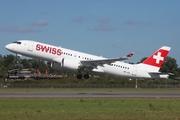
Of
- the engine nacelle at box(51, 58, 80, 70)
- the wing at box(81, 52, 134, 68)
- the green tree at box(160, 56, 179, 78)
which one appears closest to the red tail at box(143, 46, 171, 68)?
the wing at box(81, 52, 134, 68)

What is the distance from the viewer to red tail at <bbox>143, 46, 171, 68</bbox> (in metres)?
61.4

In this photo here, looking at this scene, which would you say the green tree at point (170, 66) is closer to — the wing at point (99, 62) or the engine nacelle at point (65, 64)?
the wing at point (99, 62)

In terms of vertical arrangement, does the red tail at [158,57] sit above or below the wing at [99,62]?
above

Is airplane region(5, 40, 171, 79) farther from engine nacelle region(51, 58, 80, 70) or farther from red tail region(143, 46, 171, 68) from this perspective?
red tail region(143, 46, 171, 68)

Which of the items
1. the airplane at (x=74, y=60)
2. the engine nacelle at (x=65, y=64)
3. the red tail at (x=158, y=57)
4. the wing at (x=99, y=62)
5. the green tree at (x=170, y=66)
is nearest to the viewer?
the airplane at (x=74, y=60)

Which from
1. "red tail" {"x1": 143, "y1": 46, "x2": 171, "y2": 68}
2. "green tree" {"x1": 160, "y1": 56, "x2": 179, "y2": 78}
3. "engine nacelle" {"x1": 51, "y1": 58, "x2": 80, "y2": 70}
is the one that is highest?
"green tree" {"x1": 160, "y1": 56, "x2": 179, "y2": 78}

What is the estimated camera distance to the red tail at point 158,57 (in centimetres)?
6144

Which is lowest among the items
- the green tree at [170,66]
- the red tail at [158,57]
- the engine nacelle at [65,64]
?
the engine nacelle at [65,64]

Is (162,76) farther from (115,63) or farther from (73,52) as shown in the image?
(73,52)

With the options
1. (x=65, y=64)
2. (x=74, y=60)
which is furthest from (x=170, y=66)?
(x=65, y=64)

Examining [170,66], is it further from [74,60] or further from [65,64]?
[65,64]

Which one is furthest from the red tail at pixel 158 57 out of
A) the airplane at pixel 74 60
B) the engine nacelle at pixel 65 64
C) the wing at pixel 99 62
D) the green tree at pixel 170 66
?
the green tree at pixel 170 66

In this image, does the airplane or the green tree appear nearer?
the airplane

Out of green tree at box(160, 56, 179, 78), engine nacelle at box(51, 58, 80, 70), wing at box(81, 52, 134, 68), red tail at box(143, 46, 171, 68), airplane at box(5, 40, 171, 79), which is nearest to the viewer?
airplane at box(5, 40, 171, 79)
